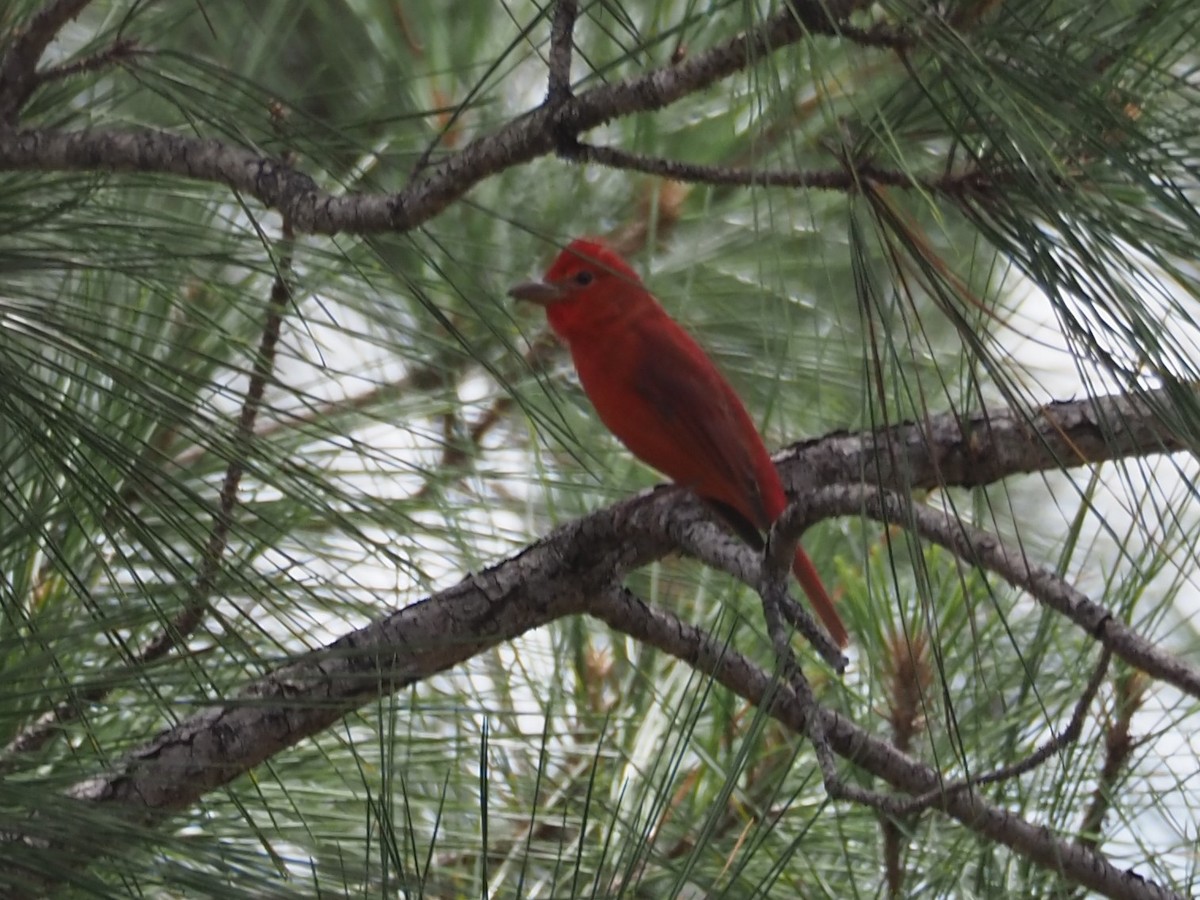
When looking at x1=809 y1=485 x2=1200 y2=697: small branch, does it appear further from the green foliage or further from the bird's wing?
the bird's wing

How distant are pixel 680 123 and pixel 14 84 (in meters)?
0.91

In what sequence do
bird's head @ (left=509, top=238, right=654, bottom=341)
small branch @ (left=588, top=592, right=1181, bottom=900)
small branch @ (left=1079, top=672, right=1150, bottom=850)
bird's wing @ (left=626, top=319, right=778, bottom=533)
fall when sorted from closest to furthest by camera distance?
1. small branch @ (left=588, top=592, right=1181, bottom=900)
2. small branch @ (left=1079, top=672, right=1150, bottom=850)
3. bird's wing @ (left=626, top=319, right=778, bottom=533)
4. bird's head @ (left=509, top=238, right=654, bottom=341)

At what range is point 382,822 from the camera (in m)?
0.80

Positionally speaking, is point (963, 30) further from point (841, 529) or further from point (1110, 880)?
point (841, 529)

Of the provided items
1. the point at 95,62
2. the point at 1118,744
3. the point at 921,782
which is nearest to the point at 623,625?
the point at 921,782

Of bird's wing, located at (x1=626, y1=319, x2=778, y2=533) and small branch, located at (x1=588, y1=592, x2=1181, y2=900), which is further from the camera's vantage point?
bird's wing, located at (x1=626, y1=319, x2=778, y2=533)

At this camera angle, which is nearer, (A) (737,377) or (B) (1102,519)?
(B) (1102,519)

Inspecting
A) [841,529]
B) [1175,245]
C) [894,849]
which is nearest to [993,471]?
[894,849]

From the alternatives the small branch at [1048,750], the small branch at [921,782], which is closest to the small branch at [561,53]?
the small branch at [921,782]

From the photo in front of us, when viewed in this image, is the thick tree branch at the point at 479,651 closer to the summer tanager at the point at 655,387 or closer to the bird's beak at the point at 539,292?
the summer tanager at the point at 655,387

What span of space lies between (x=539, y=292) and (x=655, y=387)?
200mm

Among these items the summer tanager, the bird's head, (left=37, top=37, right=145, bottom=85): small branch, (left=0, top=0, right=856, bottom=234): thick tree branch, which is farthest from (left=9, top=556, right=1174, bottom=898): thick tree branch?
the bird's head

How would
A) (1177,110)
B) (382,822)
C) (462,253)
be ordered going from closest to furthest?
1. (382,822)
2. (1177,110)
3. (462,253)

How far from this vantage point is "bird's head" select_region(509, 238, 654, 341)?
5.88 ft
